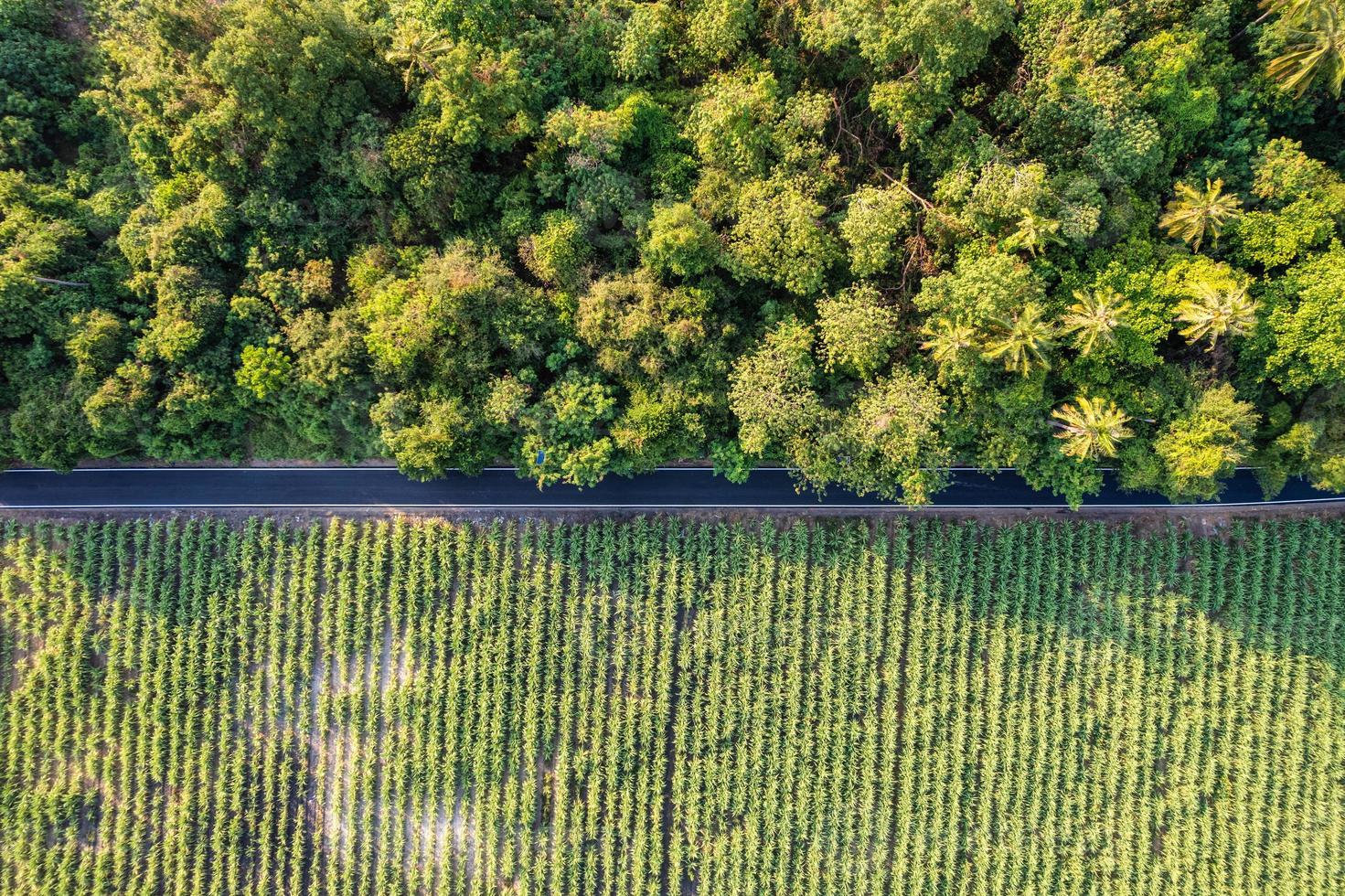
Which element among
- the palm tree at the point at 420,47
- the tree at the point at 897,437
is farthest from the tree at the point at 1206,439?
the palm tree at the point at 420,47

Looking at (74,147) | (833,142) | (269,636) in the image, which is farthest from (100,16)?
(833,142)

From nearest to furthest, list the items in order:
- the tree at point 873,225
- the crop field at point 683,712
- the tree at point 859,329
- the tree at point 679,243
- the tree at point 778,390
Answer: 1. the tree at point 873,225
2. the tree at point 679,243
3. the tree at point 859,329
4. the tree at point 778,390
5. the crop field at point 683,712

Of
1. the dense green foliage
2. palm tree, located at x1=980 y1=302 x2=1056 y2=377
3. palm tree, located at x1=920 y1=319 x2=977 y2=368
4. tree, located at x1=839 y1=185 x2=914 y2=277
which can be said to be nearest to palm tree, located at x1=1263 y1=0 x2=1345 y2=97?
the dense green foliage

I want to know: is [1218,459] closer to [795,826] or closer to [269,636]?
[795,826]

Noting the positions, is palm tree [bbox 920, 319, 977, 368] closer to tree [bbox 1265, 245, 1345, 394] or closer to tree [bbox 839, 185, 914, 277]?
tree [bbox 839, 185, 914, 277]

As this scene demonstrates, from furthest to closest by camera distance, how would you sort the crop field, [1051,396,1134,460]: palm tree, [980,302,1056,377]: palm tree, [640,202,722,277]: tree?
the crop field < [640,202,722,277]: tree < [1051,396,1134,460]: palm tree < [980,302,1056,377]: palm tree

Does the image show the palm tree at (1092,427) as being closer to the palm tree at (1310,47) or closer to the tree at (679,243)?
the palm tree at (1310,47)
